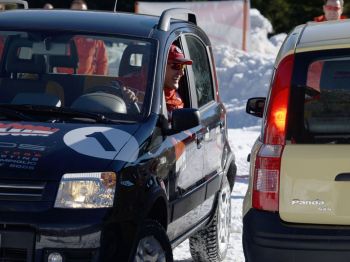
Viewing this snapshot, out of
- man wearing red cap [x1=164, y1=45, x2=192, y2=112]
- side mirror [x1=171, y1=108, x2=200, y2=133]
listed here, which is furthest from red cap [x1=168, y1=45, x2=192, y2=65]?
side mirror [x1=171, y1=108, x2=200, y2=133]

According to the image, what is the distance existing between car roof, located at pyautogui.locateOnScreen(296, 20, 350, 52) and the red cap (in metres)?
1.16

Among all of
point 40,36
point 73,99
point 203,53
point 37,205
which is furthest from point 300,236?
point 203,53

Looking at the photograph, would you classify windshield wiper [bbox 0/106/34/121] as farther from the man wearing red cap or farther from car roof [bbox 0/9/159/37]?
the man wearing red cap

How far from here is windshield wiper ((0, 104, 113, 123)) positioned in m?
6.14

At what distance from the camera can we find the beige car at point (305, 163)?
5.33 m

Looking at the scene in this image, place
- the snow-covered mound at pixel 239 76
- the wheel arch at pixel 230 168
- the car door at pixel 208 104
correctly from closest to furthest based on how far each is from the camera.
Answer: the car door at pixel 208 104, the wheel arch at pixel 230 168, the snow-covered mound at pixel 239 76

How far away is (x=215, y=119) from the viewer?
309 inches

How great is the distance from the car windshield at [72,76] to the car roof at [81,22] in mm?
48

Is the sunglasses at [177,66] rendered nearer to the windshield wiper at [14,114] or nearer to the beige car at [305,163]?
the windshield wiper at [14,114]

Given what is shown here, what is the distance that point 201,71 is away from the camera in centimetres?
798

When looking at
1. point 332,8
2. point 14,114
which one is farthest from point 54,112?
point 332,8

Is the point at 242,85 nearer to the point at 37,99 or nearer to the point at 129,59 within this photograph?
the point at 129,59

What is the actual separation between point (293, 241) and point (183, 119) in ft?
4.17

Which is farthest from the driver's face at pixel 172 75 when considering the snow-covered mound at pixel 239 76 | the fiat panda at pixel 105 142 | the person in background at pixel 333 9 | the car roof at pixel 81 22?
the snow-covered mound at pixel 239 76
